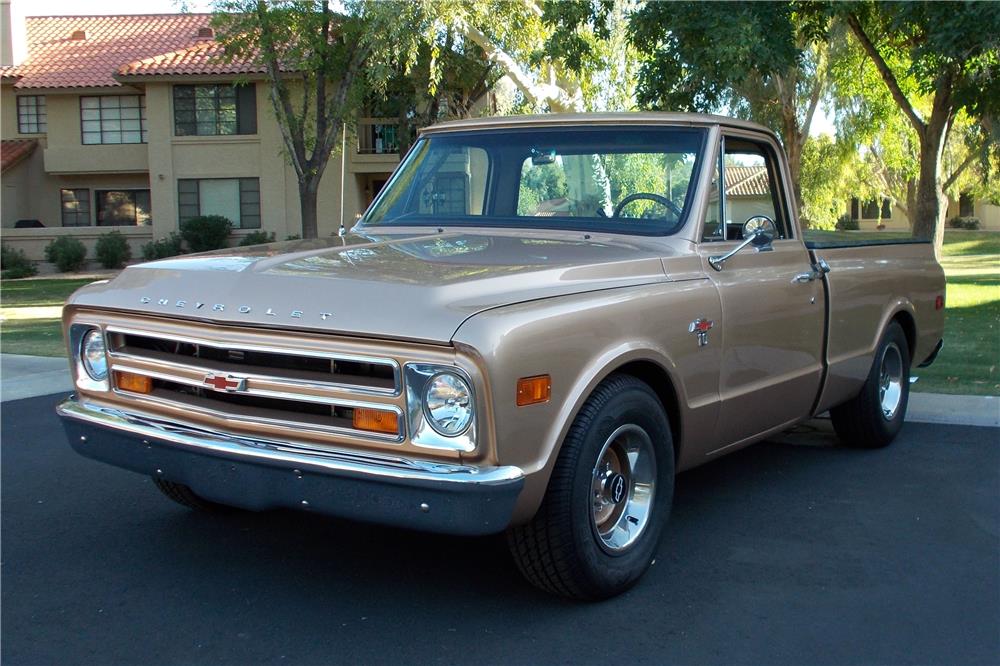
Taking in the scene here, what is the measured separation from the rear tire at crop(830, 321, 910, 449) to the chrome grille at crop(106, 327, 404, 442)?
3902 millimetres

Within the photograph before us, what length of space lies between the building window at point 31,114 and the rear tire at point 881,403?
3449cm

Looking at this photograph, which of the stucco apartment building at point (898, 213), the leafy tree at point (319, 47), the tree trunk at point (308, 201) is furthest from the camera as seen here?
the stucco apartment building at point (898, 213)

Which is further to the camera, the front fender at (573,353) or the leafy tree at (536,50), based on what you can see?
the leafy tree at (536,50)

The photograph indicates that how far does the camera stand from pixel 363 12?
21000 mm

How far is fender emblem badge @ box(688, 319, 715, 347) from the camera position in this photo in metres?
4.53

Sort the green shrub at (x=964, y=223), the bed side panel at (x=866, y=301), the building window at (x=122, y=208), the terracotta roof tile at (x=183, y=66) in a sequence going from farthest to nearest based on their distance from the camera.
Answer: the green shrub at (x=964, y=223) < the building window at (x=122, y=208) < the terracotta roof tile at (x=183, y=66) < the bed side panel at (x=866, y=301)

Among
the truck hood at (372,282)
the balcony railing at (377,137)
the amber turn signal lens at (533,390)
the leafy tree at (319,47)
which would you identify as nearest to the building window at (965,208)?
the balcony railing at (377,137)

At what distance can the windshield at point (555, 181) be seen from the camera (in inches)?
201

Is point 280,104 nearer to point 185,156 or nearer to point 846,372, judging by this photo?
point 185,156

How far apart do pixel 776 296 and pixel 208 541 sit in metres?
2.97

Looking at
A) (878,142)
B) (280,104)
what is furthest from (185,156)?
(878,142)

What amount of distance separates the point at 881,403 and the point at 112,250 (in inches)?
1101

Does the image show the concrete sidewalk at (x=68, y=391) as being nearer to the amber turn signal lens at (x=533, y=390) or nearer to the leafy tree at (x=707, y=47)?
the leafy tree at (x=707, y=47)

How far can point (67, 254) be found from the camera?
29812 millimetres
